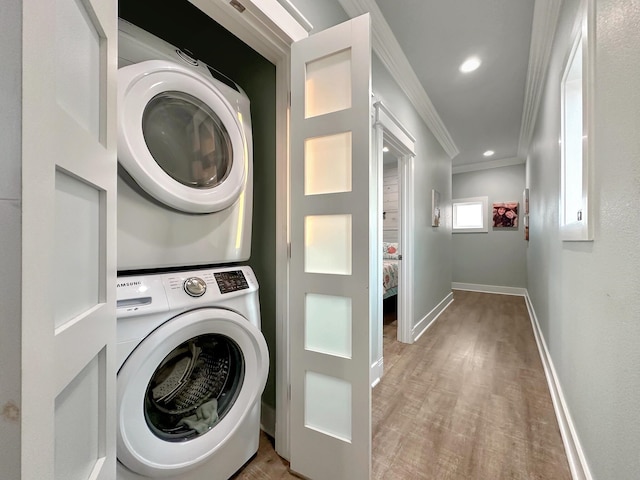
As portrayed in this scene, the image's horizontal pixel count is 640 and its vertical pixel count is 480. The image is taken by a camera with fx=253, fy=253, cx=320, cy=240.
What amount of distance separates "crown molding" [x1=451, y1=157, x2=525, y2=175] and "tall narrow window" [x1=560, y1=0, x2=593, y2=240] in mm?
4106

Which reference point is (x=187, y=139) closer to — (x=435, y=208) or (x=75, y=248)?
(x=75, y=248)

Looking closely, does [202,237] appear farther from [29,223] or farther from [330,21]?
[330,21]

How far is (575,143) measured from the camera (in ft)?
4.73

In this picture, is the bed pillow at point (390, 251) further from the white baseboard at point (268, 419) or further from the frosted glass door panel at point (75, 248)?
the frosted glass door panel at point (75, 248)

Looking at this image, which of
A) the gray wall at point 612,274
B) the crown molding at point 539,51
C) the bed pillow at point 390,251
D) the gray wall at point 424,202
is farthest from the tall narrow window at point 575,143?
the bed pillow at point 390,251

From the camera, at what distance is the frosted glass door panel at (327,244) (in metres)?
1.11

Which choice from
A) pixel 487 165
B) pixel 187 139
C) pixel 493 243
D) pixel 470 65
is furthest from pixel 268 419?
pixel 487 165

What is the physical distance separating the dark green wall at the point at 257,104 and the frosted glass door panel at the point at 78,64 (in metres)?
0.91

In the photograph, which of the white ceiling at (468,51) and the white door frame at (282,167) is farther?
the white ceiling at (468,51)

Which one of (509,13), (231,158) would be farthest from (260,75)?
(509,13)

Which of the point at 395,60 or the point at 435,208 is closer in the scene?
the point at 395,60

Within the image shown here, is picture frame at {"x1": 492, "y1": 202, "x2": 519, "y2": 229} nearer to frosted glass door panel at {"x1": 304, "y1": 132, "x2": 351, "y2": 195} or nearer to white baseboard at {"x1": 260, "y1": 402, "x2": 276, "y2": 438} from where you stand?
frosted glass door panel at {"x1": 304, "y1": 132, "x2": 351, "y2": 195}

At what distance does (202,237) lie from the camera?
1.06 m

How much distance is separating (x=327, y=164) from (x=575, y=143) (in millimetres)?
1468
